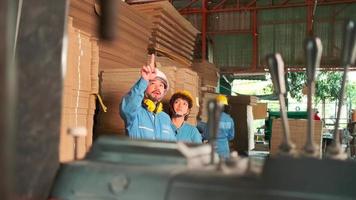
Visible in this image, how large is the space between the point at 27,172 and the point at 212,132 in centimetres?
34

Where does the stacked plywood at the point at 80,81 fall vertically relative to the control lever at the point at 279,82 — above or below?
above

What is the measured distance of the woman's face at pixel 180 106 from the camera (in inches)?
158

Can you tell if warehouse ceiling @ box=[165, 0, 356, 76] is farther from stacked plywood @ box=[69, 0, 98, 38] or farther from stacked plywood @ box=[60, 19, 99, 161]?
stacked plywood @ box=[60, 19, 99, 161]

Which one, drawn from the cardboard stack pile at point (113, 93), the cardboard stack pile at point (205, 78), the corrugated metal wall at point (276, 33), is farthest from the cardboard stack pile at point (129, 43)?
the corrugated metal wall at point (276, 33)

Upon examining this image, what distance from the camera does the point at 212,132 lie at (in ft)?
2.58

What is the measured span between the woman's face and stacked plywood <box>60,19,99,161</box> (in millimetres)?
868

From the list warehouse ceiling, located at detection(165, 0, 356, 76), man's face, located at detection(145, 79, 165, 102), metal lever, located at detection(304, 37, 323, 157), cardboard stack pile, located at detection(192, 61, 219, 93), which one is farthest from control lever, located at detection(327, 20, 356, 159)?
warehouse ceiling, located at detection(165, 0, 356, 76)

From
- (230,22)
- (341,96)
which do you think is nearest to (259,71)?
(230,22)

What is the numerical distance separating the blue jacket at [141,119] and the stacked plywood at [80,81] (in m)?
0.28

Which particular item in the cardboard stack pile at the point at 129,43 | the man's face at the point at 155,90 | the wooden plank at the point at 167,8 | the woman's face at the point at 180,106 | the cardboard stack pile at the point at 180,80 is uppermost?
the wooden plank at the point at 167,8

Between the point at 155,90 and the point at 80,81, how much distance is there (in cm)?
67

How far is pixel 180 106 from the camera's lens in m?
4.02

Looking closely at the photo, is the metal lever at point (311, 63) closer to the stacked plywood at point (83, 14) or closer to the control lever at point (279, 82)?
the control lever at point (279, 82)

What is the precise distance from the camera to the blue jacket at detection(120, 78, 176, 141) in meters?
3.24
